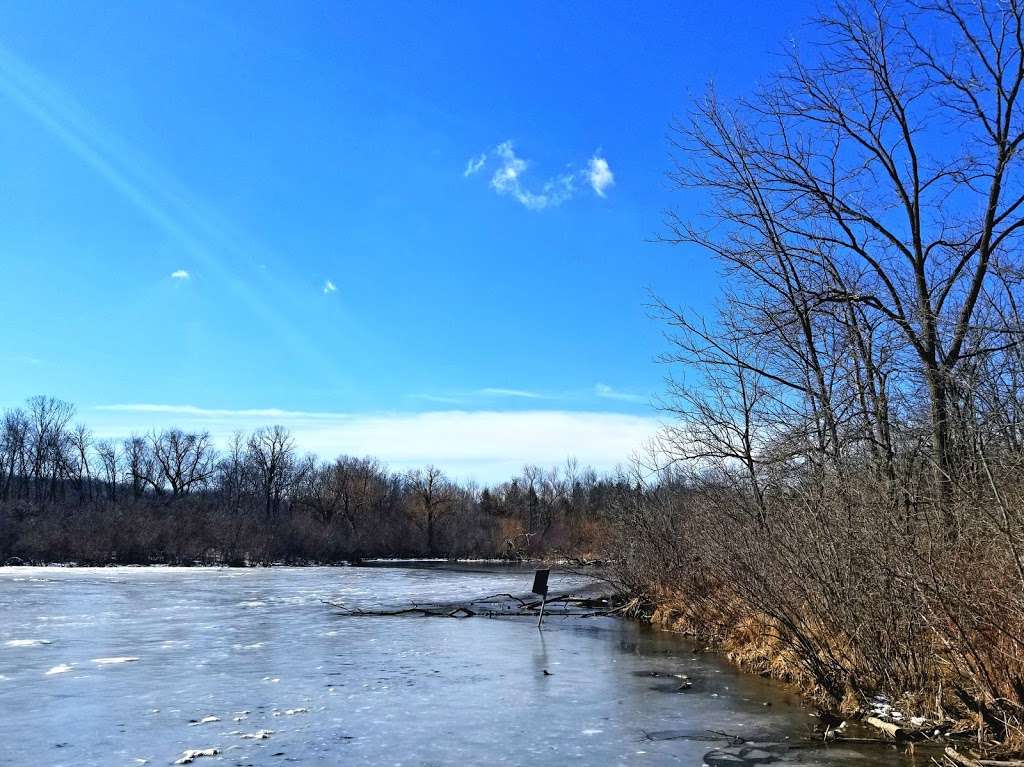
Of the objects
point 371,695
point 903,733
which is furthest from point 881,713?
point 371,695

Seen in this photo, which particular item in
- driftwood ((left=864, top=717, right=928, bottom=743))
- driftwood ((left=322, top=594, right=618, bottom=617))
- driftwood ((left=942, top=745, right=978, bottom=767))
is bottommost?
driftwood ((left=322, top=594, right=618, bottom=617))

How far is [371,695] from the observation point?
11.5 meters

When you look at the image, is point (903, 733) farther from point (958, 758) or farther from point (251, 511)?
point (251, 511)

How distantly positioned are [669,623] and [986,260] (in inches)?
517

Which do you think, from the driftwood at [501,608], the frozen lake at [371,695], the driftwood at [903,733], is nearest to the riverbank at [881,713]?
the driftwood at [903,733]

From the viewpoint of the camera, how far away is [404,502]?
3511 inches

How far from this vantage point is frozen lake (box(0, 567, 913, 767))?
334 inches

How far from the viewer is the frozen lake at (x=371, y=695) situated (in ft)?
27.8

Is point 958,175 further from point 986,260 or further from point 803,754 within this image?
point 803,754

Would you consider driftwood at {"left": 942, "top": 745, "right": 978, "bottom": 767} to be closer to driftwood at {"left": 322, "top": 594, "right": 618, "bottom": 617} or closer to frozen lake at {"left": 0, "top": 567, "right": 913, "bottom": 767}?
frozen lake at {"left": 0, "top": 567, "right": 913, "bottom": 767}

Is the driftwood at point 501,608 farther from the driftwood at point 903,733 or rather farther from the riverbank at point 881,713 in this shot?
the driftwood at point 903,733

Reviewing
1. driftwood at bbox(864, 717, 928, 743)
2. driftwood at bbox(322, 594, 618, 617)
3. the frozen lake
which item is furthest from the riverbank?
driftwood at bbox(322, 594, 618, 617)

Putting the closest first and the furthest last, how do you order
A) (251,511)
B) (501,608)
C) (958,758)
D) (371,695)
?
1. (958,758)
2. (371,695)
3. (501,608)
4. (251,511)

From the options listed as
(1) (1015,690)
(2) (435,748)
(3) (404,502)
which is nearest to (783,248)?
(1) (1015,690)
